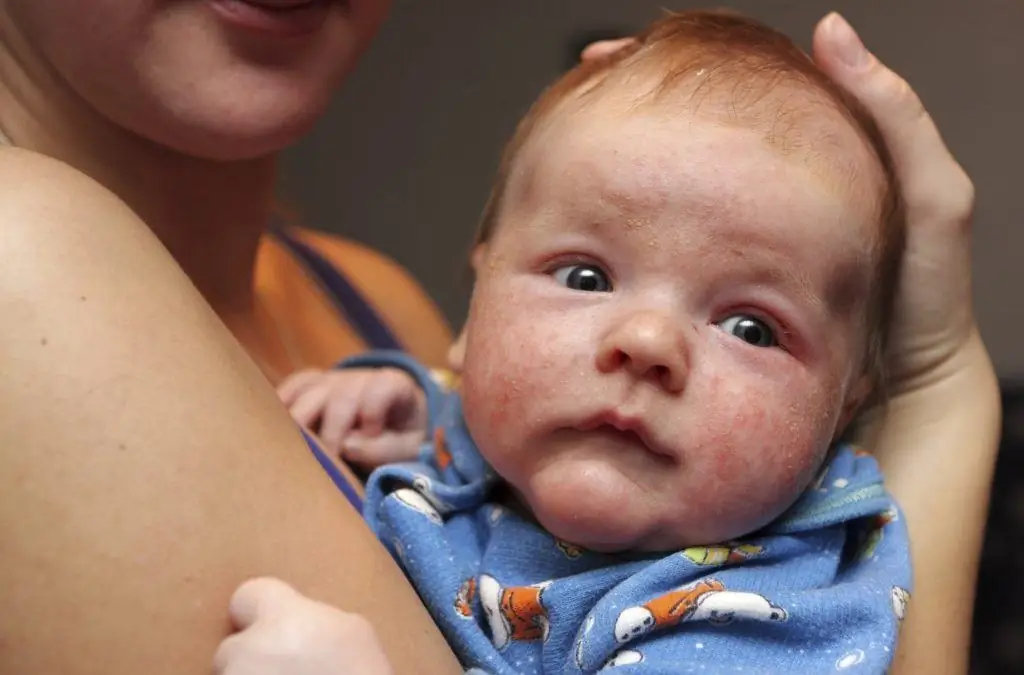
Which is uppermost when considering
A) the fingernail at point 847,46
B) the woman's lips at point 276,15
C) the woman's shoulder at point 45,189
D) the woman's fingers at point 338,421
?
the woman's lips at point 276,15

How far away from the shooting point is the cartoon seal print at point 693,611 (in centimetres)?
75

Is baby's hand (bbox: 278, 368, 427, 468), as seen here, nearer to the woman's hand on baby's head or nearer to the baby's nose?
the baby's nose

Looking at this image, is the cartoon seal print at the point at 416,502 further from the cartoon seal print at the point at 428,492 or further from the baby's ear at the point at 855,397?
the baby's ear at the point at 855,397

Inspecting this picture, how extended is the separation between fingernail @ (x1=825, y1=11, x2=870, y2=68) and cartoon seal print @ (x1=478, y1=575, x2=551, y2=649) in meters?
0.52

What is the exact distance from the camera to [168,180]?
101 centimetres

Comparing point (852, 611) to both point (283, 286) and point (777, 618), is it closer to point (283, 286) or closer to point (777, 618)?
point (777, 618)

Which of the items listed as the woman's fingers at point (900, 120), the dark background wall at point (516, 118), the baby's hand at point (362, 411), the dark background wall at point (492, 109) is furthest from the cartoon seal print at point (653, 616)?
the dark background wall at point (492, 109)

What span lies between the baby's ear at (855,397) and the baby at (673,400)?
0.16 feet

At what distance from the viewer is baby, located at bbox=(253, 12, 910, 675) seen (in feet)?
2.52

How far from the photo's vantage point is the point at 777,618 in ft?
2.48

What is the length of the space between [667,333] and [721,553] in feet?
0.57

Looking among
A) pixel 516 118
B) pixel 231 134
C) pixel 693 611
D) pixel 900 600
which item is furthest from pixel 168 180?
pixel 516 118

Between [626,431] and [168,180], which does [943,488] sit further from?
[168,180]

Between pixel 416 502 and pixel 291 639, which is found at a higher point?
pixel 291 639
